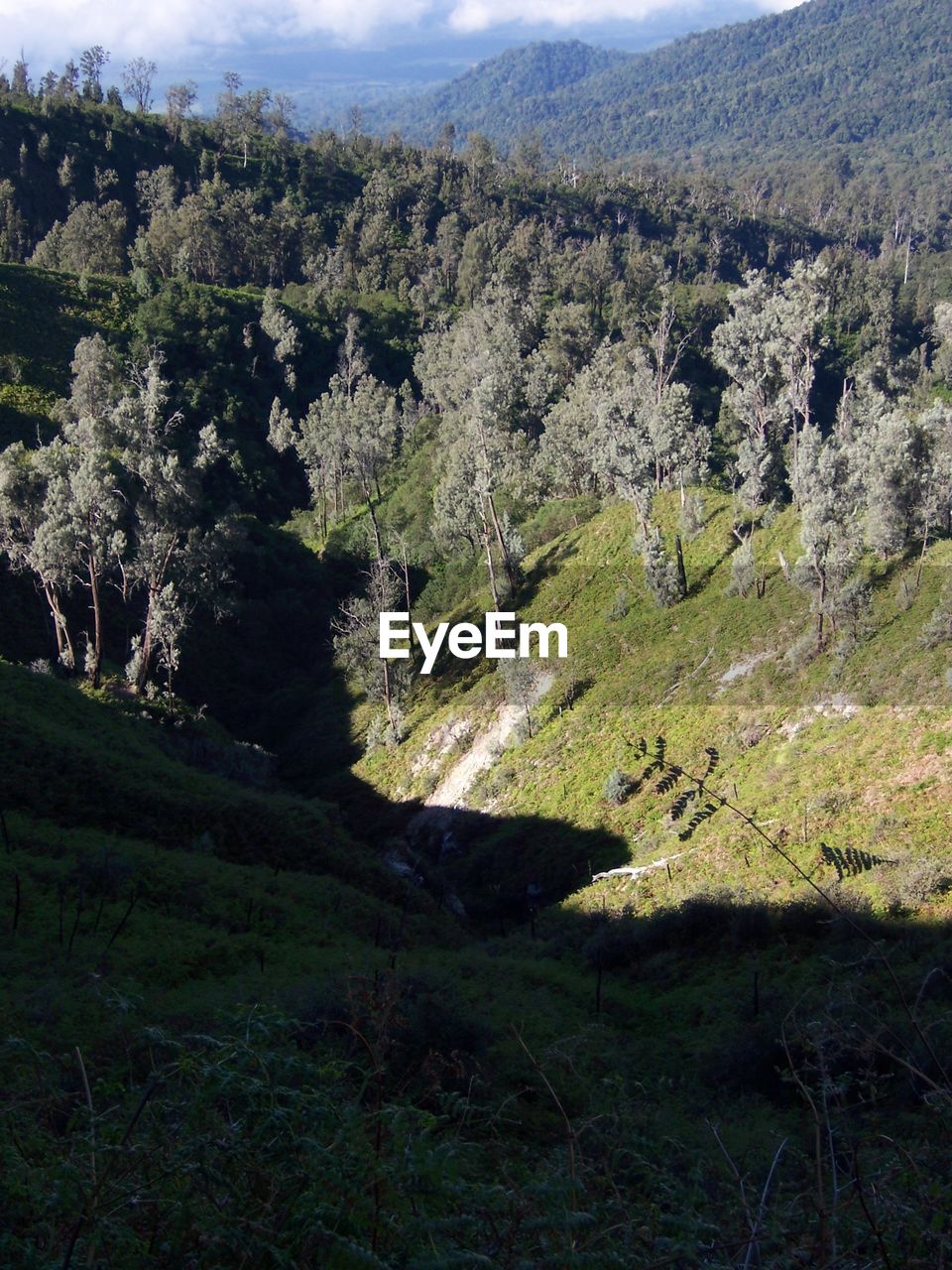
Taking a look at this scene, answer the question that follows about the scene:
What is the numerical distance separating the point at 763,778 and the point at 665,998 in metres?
7.28

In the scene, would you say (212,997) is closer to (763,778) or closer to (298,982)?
(298,982)

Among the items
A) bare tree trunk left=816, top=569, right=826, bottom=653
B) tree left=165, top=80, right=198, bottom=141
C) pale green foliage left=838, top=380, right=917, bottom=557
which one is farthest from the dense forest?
tree left=165, top=80, right=198, bottom=141

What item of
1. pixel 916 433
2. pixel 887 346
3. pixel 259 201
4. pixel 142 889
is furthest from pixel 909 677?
pixel 259 201

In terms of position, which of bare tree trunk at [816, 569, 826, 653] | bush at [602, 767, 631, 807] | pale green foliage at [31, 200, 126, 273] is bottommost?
bush at [602, 767, 631, 807]

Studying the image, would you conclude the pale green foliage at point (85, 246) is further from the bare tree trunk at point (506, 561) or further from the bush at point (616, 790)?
the bush at point (616, 790)

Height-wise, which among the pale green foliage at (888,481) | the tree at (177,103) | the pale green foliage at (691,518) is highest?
the tree at (177,103)

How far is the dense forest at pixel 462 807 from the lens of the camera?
4406mm

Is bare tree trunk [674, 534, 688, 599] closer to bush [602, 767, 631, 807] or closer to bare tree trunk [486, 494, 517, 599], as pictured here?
bare tree trunk [486, 494, 517, 599]

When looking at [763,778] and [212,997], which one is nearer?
[212,997]

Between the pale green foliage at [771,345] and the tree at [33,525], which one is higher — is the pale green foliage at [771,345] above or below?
above

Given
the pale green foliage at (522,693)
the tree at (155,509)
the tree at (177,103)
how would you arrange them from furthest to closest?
the tree at (177,103)
the pale green foliage at (522,693)
the tree at (155,509)

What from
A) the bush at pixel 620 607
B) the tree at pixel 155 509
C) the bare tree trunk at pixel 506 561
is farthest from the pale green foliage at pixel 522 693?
the tree at pixel 155 509

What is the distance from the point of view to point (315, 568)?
4788 cm

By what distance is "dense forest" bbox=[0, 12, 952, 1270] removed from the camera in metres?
4.41
